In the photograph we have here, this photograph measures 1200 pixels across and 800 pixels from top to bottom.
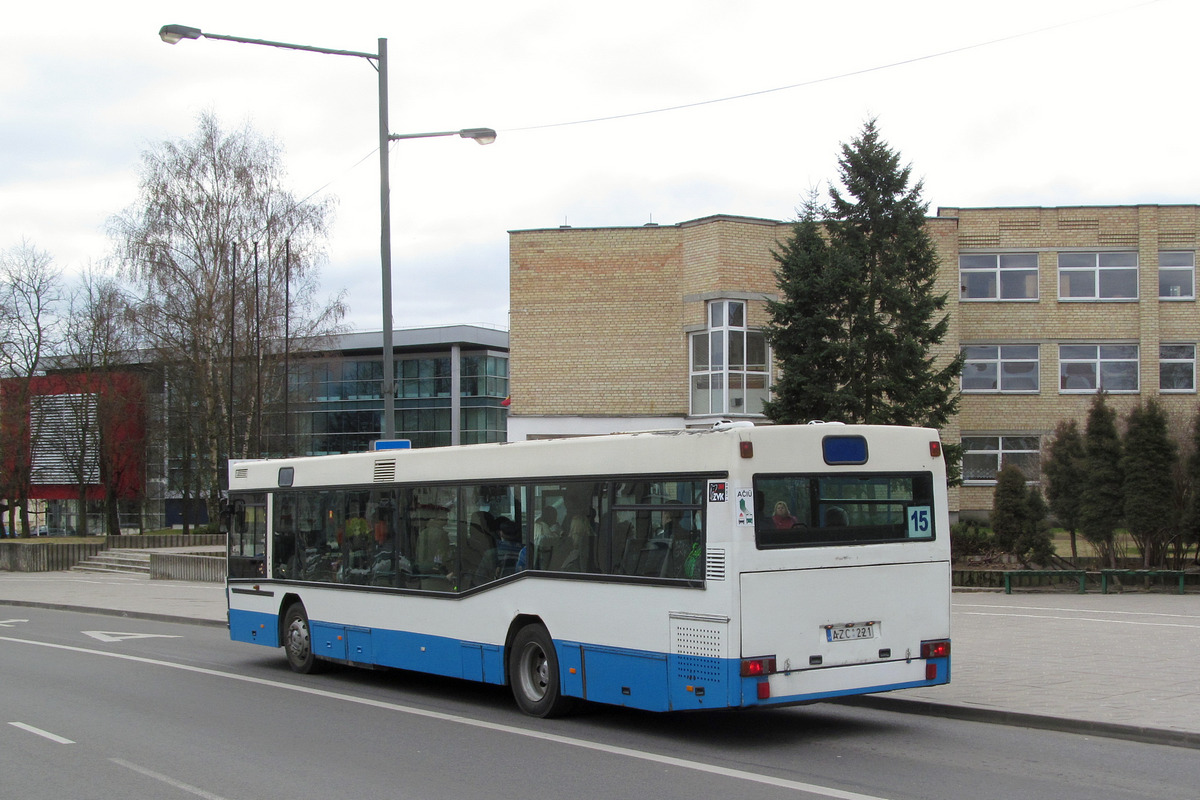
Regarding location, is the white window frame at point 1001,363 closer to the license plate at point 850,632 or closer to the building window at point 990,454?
the building window at point 990,454

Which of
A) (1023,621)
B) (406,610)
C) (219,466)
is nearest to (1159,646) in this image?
(1023,621)

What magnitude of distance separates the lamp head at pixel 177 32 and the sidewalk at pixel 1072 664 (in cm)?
1096

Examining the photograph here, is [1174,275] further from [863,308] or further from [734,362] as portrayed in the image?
[863,308]

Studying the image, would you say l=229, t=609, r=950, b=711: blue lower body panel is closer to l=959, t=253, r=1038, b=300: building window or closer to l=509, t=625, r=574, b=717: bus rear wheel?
l=509, t=625, r=574, b=717: bus rear wheel

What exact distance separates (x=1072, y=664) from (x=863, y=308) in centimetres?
1520

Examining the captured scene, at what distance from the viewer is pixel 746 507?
29.6 ft

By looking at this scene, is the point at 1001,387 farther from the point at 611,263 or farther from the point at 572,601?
the point at 572,601

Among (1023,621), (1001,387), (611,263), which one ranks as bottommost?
(1023,621)

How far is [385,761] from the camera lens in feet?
28.3

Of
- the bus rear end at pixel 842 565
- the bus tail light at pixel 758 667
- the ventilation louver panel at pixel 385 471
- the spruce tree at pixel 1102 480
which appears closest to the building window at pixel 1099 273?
the spruce tree at pixel 1102 480

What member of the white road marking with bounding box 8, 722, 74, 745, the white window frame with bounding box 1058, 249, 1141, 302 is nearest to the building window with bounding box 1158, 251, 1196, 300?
the white window frame with bounding box 1058, 249, 1141, 302

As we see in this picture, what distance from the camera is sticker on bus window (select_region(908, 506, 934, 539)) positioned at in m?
9.95

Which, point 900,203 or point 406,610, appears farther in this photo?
point 900,203

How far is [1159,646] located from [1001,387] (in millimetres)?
27108
